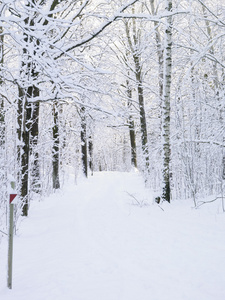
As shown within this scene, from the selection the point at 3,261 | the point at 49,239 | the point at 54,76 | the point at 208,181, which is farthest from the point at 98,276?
the point at 208,181

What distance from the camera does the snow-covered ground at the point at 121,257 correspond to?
281cm

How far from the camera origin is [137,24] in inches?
525

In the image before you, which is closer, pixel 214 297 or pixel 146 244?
pixel 214 297

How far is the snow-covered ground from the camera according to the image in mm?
2814

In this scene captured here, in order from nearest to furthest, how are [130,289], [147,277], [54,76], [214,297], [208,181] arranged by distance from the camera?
[214,297] < [130,289] < [147,277] < [54,76] < [208,181]

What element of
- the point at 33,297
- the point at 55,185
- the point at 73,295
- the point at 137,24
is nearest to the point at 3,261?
the point at 33,297

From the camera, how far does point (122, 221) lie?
576cm

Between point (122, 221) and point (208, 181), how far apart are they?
317cm

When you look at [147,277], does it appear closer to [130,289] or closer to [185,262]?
[130,289]

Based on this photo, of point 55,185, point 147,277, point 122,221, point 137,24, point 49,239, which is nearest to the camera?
point 147,277

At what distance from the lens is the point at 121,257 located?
371 centimetres

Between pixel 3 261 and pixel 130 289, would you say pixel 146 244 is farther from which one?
pixel 3 261

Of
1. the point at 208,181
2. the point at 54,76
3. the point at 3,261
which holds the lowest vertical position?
the point at 3,261

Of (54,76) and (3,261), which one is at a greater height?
(54,76)
